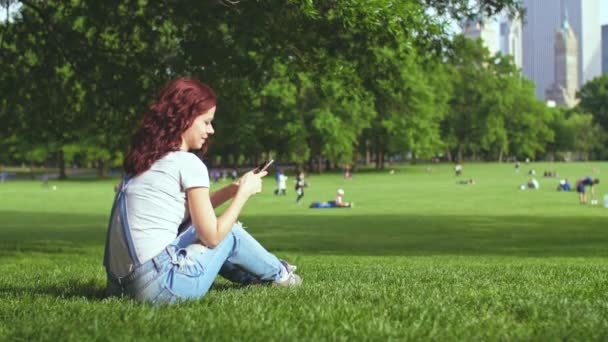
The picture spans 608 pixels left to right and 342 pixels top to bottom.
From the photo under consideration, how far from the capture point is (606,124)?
145500 mm

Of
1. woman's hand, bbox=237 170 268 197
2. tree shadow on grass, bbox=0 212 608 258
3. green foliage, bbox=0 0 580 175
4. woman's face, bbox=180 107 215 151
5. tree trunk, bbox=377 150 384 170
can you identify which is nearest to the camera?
woman's face, bbox=180 107 215 151

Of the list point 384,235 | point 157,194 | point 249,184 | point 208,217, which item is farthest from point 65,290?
point 384,235

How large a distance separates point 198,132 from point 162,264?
98 centimetres

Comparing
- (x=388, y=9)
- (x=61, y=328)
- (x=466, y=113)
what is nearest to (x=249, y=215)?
(x=388, y=9)

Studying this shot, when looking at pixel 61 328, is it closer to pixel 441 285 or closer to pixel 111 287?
pixel 111 287

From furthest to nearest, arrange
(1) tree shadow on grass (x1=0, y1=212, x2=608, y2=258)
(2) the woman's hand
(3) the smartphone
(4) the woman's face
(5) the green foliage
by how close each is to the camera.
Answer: (1) tree shadow on grass (x1=0, y1=212, x2=608, y2=258), (5) the green foliage, (3) the smartphone, (2) the woman's hand, (4) the woman's face

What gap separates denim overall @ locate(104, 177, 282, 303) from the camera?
18.0 ft

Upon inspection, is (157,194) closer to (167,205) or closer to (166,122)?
(167,205)

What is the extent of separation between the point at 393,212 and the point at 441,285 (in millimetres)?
24466

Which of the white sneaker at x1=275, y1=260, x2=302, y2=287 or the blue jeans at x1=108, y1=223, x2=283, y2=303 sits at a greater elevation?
the blue jeans at x1=108, y1=223, x2=283, y2=303

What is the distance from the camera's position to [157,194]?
5.49 metres

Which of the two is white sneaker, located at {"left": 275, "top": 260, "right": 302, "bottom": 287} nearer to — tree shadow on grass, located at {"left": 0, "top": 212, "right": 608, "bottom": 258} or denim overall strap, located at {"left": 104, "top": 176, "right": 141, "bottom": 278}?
denim overall strap, located at {"left": 104, "top": 176, "right": 141, "bottom": 278}

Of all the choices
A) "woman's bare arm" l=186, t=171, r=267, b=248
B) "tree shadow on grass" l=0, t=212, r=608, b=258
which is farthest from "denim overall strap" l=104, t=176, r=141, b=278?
"tree shadow on grass" l=0, t=212, r=608, b=258

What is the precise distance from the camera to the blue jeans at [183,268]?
549 centimetres
